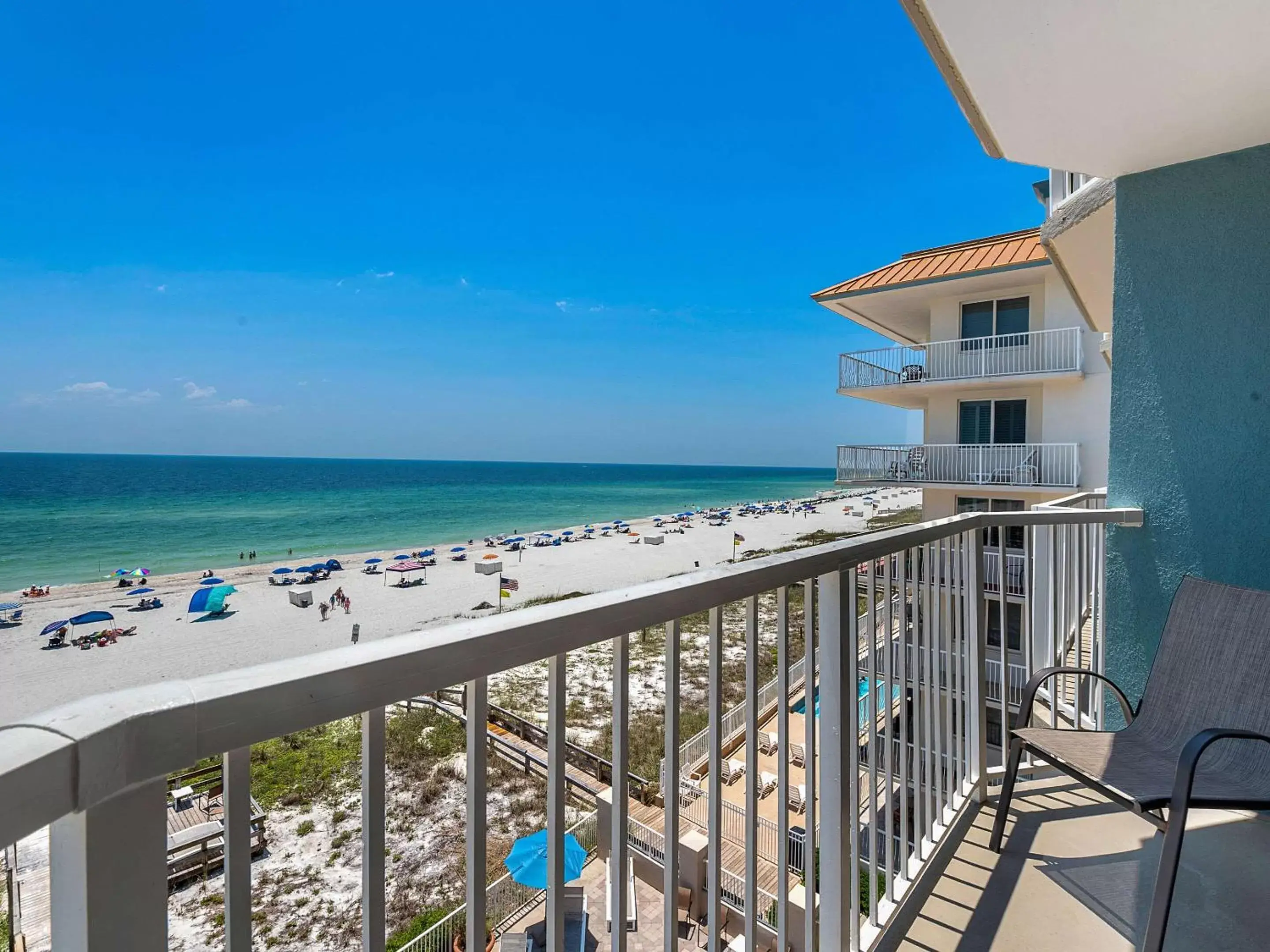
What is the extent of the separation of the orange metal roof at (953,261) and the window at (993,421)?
96.5 inches

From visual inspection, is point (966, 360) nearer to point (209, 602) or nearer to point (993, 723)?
point (993, 723)

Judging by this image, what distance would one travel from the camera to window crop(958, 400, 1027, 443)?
11094 mm

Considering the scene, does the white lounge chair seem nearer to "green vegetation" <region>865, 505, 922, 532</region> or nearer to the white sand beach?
the white sand beach

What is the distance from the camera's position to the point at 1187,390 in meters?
2.76

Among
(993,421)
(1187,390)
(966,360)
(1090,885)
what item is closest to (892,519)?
(993,421)

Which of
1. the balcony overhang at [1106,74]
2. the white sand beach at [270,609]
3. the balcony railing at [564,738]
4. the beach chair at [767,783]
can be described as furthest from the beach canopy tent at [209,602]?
the balcony overhang at [1106,74]

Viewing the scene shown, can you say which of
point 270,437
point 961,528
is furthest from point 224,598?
point 270,437

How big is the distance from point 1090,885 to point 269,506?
166 ft

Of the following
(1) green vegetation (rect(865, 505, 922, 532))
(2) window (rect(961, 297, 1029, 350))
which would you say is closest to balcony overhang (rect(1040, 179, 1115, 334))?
(2) window (rect(961, 297, 1029, 350))

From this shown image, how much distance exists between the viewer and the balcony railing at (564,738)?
465 mm

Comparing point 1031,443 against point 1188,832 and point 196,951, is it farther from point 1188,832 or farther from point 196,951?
point 196,951

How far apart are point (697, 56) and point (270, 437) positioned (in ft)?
214

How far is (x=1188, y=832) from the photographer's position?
2.10m

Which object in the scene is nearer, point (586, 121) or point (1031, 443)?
point (1031, 443)
